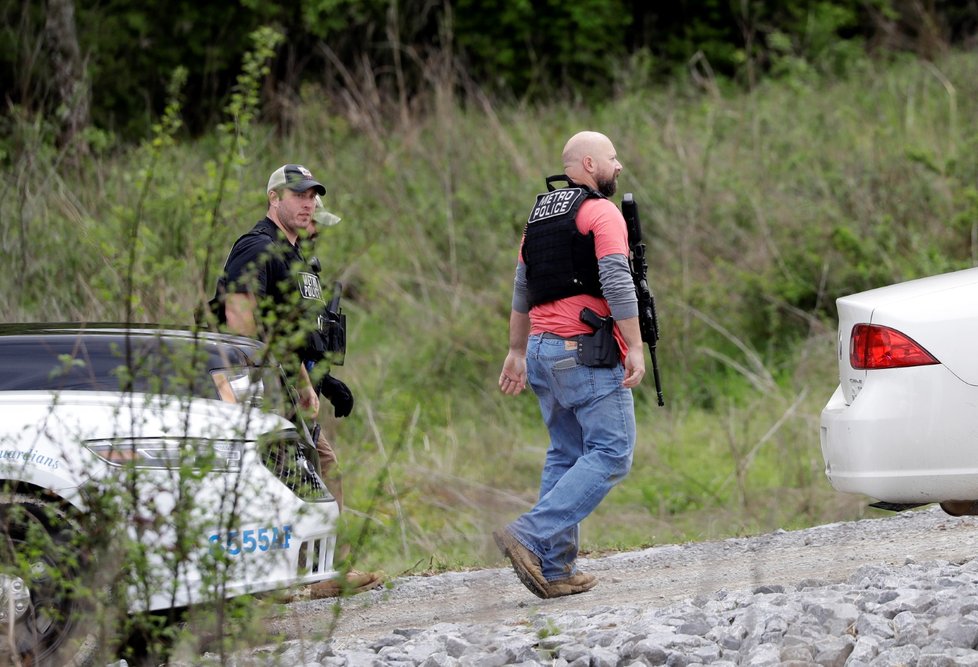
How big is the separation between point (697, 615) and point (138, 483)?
1.95 m

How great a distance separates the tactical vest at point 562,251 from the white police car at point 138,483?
1213mm

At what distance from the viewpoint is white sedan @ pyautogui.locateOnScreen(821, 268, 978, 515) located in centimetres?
535

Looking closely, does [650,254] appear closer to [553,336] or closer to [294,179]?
[294,179]

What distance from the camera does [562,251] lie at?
5.69 meters

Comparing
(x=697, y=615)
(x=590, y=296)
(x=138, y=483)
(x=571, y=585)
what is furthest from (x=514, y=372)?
(x=138, y=483)

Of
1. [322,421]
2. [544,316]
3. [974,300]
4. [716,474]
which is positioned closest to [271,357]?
[544,316]

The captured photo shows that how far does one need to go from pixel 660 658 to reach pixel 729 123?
42.6 feet

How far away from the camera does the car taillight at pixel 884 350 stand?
5414mm

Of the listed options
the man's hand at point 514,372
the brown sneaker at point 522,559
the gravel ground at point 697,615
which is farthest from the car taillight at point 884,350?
the brown sneaker at point 522,559

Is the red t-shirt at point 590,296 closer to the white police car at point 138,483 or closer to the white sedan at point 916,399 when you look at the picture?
the white sedan at point 916,399

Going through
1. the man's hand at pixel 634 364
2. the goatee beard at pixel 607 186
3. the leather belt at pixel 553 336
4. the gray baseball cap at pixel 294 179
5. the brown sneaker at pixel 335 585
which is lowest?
the brown sneaker at pixel 335 585

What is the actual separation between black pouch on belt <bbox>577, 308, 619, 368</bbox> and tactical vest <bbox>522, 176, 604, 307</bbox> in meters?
0.12

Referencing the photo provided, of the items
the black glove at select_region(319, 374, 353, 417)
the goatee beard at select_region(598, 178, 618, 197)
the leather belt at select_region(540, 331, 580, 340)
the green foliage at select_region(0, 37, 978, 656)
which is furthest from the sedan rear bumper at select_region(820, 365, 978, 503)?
the black glove at select_region(319, 374, 353, 417)

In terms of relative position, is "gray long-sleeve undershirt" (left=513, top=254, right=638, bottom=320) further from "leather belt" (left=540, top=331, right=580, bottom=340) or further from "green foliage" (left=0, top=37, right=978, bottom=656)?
"green foliage" (left=0, top=37, right=978, bottom=656)
